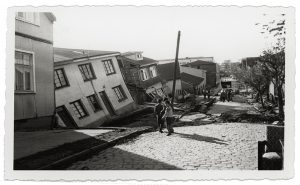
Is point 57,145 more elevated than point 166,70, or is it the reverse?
point 166,70

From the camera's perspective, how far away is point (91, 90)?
1973cm

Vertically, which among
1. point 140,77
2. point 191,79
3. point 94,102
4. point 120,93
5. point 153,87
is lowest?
point 94,102

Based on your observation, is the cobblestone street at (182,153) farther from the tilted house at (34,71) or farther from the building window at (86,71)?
the building window at (86,71)

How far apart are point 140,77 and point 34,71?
1802 centimetres

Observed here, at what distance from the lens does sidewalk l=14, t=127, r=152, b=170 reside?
747 cm

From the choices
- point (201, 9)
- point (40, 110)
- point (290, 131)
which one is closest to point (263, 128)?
point (290, 131)

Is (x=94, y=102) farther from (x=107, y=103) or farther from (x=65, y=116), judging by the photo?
(x=65, y=116)

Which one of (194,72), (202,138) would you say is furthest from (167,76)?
(202,138)

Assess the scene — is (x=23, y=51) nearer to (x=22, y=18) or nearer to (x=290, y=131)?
(x=22, y=18)

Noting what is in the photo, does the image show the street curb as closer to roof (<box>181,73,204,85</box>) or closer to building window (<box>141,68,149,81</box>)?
building window (<box>141,68,149,81</box>)

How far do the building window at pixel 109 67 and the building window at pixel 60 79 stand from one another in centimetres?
352

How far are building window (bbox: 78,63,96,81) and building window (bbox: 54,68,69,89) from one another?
1615mm

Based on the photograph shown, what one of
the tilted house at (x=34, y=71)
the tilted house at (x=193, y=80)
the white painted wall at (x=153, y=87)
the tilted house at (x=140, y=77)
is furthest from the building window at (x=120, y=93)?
the tilted house at (x=193, y=80)

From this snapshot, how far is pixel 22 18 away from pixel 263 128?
10.0 metres
